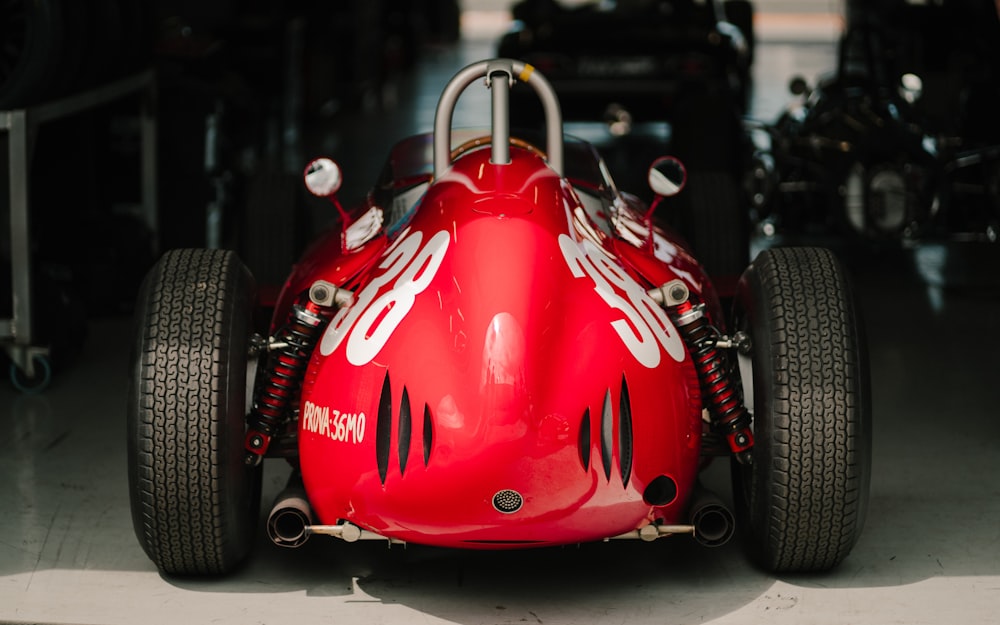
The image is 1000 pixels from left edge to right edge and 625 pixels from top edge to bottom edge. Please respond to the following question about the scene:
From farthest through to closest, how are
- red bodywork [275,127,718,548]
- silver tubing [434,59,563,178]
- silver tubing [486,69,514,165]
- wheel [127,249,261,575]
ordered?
silver tubing [434,59,563,178] < silver tubing [486,69,514,165] < wheel [127,249,261,575] < red bodywork [275,127,718,548]

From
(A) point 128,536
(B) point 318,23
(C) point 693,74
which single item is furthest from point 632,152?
(A) point 128,536

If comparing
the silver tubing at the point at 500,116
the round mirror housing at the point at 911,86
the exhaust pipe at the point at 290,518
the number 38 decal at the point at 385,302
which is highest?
the silver tubing at the point at 500,116

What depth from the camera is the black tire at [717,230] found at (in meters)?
6.43

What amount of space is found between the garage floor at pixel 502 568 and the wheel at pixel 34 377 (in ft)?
0.97

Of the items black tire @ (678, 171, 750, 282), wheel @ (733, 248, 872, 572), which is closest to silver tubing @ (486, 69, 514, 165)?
wheel @ (733, 248, 872, 572)

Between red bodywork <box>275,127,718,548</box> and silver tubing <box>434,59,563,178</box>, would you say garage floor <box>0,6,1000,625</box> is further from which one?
silver tubing <box>434,59,563,178</box>

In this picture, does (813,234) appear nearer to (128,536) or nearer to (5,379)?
(5,379)

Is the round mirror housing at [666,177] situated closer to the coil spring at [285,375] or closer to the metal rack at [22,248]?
the coil spring at [285,375]

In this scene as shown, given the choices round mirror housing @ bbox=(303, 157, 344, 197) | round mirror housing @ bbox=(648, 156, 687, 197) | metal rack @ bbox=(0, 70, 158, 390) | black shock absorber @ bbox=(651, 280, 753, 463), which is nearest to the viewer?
black shock absorber @ bbox=(651, 280, 753, 463)

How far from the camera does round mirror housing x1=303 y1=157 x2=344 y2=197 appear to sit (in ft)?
14.3

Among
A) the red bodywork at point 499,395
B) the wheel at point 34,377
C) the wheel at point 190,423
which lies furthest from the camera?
the wheel at point 34,377

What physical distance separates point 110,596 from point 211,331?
79cm

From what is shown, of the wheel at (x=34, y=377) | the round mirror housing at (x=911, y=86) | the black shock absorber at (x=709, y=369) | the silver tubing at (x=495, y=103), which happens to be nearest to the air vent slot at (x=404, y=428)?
the black shock absorber at (x=709, y=369)

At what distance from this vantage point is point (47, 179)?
8172 millimetres
